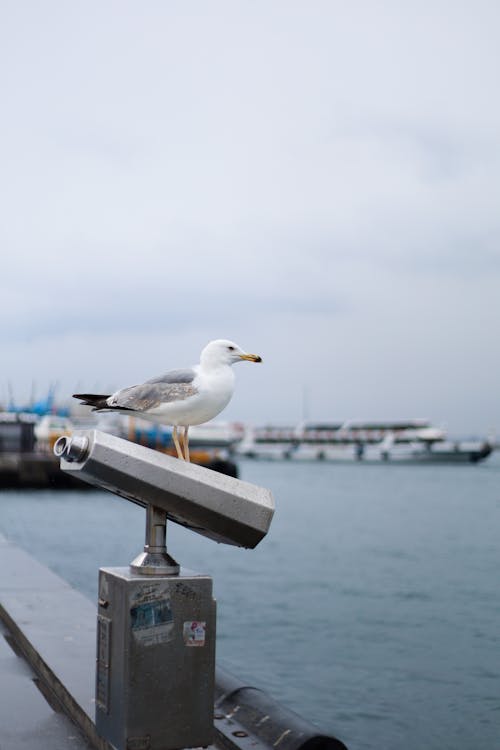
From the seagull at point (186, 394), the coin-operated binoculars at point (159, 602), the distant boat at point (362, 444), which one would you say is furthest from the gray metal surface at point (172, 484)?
the distant boat at point (362, 444)

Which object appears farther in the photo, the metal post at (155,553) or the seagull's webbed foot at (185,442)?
the seagull's webbed foot at (185,442)

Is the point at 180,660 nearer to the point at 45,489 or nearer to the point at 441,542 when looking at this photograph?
the point at 441,542

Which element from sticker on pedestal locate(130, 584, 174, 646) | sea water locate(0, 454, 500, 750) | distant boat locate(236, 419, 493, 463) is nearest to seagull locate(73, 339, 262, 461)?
sticker on pedestal locate(130, 584, 174, 646)

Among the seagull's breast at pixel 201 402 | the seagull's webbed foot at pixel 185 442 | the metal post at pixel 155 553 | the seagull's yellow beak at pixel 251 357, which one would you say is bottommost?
the metal post at pixel 155 553

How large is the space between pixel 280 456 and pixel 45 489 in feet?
224

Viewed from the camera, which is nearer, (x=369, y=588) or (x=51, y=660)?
(x=51, y=660)

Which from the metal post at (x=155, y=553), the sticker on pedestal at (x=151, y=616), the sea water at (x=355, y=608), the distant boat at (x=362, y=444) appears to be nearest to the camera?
the sticker on pedestal at (x=151, y=616)

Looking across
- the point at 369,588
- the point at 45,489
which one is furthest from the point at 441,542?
the point at 45,489

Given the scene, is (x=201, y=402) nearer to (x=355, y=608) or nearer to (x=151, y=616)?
(x=151, y=616)

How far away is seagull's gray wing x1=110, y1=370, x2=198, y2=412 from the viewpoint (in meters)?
3.07

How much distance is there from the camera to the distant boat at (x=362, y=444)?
9719 cm

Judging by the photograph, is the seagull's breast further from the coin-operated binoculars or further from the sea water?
the sea water

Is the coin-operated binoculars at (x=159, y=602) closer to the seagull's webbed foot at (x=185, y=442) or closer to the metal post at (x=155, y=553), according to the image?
the metal post at (x=155, y=553)

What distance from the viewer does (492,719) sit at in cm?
880
